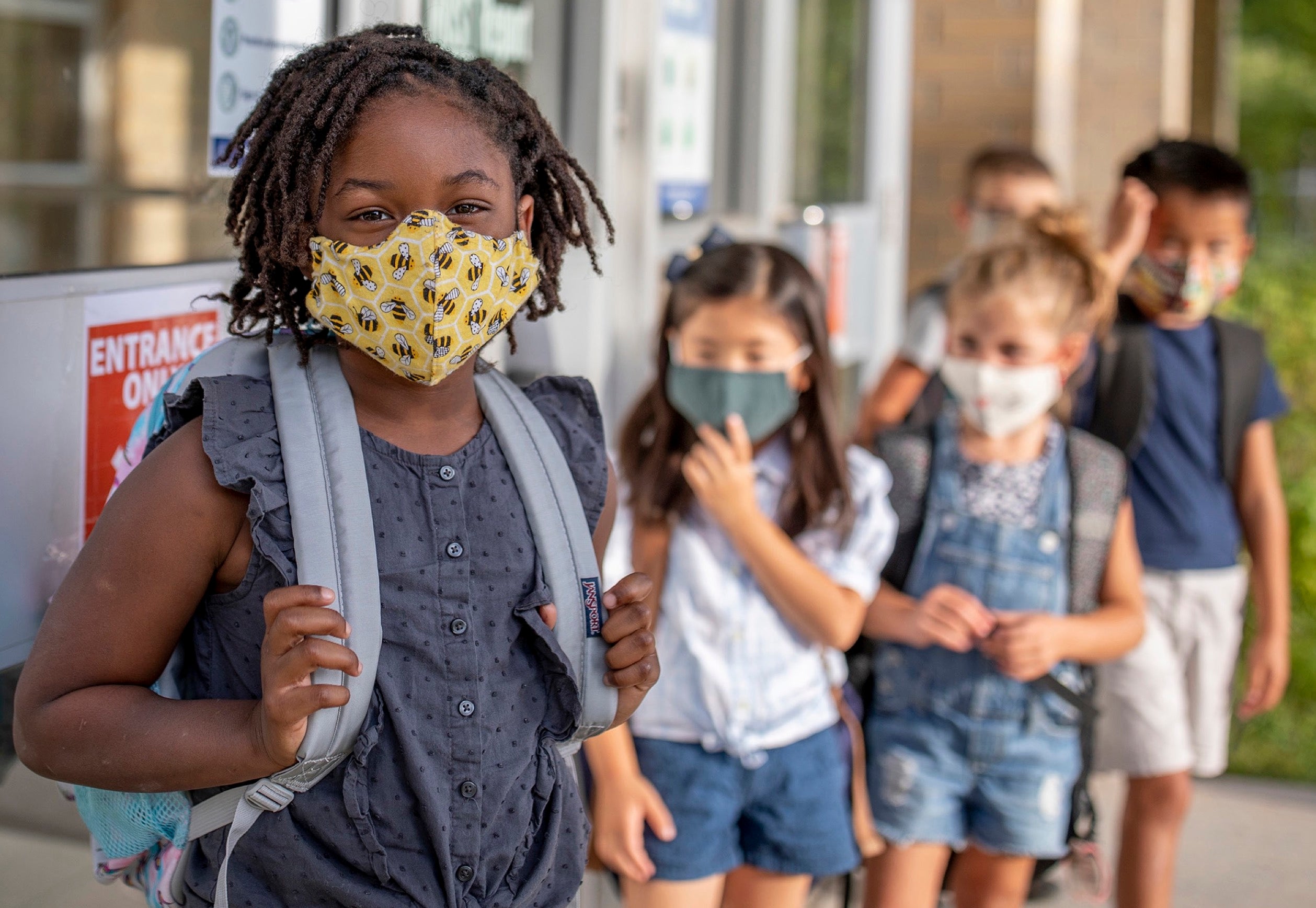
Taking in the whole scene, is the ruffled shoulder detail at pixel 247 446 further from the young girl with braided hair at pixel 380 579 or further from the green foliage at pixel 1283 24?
the green foliage at pixel 1283 24

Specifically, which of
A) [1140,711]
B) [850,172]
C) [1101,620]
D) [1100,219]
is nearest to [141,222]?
[1101,620]

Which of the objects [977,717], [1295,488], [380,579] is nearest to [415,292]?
[380,579]

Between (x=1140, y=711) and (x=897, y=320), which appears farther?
(x=897, y=320)

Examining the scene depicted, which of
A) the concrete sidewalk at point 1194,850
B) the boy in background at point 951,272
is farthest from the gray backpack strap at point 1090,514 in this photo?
the concrete sidewalk at point 1194,850

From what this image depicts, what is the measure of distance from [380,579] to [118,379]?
2.36 feet

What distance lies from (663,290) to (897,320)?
7.29ft

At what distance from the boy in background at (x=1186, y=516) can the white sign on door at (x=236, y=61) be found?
2201 millimetres

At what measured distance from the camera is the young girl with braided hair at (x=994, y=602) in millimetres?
2887

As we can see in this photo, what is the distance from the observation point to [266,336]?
1.67m

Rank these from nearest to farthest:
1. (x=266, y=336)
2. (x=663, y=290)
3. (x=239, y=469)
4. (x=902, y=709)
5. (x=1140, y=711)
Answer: (x=239, y=469) < (x=266, y=336) < (x=902, y=709) < (x=1140, y=711) < (x=663, y=290)

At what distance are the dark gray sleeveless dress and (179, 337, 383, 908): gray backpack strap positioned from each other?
26mm

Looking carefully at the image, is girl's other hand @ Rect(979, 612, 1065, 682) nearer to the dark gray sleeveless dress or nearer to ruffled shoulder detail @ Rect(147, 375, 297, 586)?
the dark gray sleeveless dress

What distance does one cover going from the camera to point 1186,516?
360cm

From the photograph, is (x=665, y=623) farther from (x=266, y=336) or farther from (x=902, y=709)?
(x=266, y=336)
